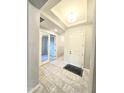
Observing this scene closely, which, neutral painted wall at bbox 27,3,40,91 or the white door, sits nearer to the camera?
neutral painted wall at bbox 27,3,40,91

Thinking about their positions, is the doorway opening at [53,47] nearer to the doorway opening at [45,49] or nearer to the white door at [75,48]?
the doorway opening at [45,49]

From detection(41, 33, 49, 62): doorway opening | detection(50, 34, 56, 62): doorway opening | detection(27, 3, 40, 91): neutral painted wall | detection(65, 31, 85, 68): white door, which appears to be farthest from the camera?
detection(50, 34, 56, 62): doorway opening

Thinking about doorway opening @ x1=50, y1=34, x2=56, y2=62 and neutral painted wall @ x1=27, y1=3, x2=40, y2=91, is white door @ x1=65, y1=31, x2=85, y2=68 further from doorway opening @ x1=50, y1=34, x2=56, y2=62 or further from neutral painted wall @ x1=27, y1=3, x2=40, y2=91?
neutral painted wall @ x1=27, y1=3, x2=40, y2=91

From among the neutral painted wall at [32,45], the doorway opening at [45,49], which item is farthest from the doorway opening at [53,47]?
the neutral painted wall at [32,45]

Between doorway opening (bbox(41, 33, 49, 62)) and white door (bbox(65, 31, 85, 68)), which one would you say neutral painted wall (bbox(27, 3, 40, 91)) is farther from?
doorway opening (bbox(41, 33, 49, 62))

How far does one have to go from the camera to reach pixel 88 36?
4332 millimetres

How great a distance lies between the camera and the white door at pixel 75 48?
4.72m

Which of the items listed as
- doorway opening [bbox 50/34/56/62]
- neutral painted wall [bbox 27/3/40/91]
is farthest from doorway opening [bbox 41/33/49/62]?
neutral painted wall [bbox 27/3/40/91]

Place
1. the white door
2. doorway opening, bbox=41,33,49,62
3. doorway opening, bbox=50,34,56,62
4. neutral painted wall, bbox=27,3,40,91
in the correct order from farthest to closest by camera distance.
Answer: doorway opening, bbox=50,34,56,62, doorway opening, bbox=41,33,49,62, the white door, neutral painted wall, bbox=27,3,40,91

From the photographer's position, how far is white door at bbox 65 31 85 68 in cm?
472

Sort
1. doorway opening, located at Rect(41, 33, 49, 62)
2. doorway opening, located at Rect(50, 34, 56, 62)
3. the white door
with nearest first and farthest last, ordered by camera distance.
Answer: the white door
doorway opening, located at Rect(41, 33, 49, 62)
doorway opening, located at Rect(50, 34, 56, 62)

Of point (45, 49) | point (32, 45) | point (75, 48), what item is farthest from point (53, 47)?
Answer: point (32, 45)
